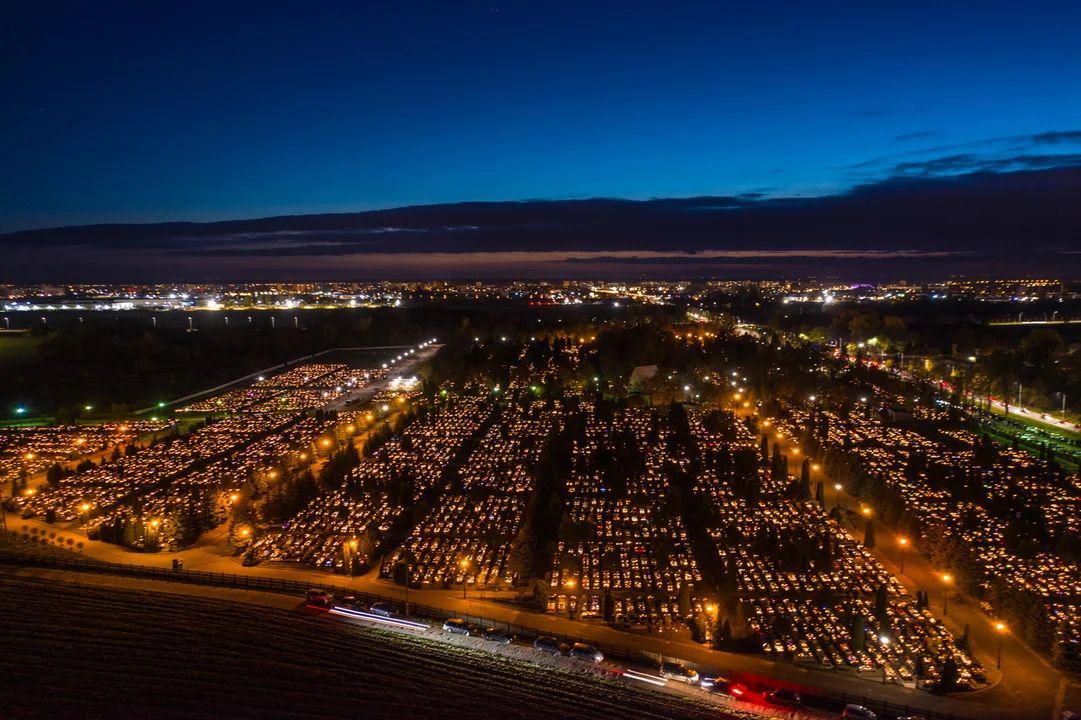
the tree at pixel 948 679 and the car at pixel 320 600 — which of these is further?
the car at pixel 320 600

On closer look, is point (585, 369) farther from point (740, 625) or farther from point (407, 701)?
point (407, 701)

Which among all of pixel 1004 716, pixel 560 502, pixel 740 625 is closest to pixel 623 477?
pixel 560 502

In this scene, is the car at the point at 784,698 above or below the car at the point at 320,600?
below

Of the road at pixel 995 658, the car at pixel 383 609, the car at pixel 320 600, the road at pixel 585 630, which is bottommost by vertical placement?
the road at pixel 995 658

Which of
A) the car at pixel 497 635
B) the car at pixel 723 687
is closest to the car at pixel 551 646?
the car at pixel 497 635

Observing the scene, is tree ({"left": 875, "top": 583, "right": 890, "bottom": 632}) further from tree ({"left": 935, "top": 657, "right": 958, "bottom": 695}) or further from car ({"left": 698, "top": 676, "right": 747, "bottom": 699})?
car ({"left": 698, "top": 676, "right": 747, "bottom": 699})

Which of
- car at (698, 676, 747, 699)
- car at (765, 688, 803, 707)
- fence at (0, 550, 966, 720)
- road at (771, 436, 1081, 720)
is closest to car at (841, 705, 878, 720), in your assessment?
fence at (0, 550, 966, 720)

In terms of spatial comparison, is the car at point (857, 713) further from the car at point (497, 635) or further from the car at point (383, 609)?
the car at point (383, 609)

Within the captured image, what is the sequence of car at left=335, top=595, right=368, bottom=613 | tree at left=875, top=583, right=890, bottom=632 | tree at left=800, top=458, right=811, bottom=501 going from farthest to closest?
tree at left=800, top=458, right=811, bottom=501, car at left=335, top=595, right=368, bottom=613, tree at left=875, top=583, right=890, bottom=632
